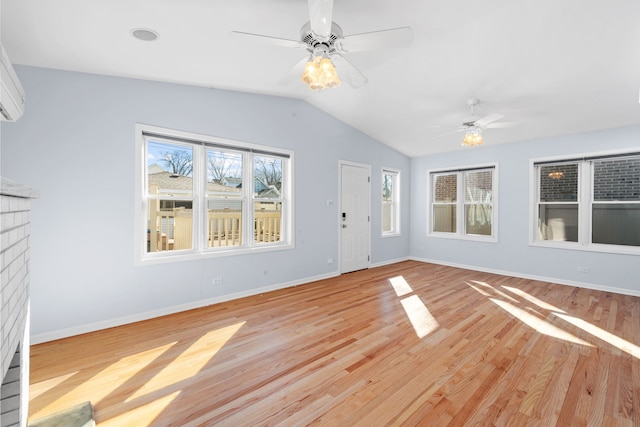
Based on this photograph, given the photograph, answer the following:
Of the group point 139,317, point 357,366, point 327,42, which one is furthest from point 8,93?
point 139,317

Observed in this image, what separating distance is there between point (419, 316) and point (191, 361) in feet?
8.00

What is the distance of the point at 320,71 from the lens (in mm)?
2061

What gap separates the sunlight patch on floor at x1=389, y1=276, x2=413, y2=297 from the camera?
166 inches

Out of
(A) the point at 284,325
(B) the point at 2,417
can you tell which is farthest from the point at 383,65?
(B) the point at 2,417

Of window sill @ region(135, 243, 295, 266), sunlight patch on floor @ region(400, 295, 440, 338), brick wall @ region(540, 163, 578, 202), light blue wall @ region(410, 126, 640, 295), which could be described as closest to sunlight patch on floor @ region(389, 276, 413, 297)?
sunlight patch on floor @ region(400, 295, 440, 338)

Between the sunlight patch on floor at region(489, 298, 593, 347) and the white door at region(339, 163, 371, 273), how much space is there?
2496mm

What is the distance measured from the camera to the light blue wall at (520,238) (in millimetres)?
4270

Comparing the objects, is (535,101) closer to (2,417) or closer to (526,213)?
(526,213)

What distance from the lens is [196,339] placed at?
2.69 m

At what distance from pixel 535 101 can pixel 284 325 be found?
4.33 metres

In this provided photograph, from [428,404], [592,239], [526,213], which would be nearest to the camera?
[428,404]

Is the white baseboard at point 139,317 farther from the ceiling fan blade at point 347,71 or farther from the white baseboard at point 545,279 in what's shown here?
the white baseboard at point 545,279

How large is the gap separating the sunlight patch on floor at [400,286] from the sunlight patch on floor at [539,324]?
1185mm

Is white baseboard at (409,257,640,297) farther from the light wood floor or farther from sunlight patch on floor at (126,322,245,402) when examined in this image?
sunlight patch on floor at (126,322,245,402)
